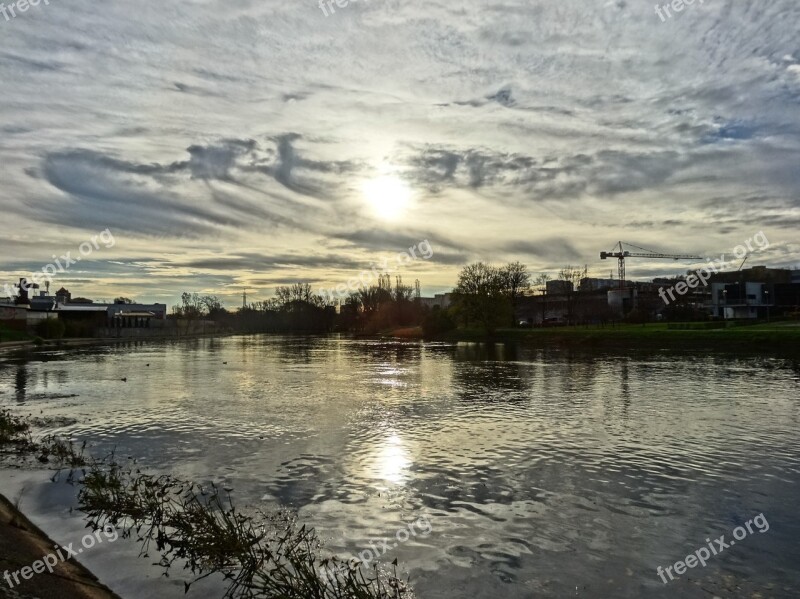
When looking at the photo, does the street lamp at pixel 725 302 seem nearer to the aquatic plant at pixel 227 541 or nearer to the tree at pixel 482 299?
the tree at pixel 482 299

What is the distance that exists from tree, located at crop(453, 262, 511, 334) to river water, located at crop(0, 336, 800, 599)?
60.0m

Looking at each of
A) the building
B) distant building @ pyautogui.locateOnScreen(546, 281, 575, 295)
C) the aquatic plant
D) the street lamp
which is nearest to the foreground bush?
the aquatic plant

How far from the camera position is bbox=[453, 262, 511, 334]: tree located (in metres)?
90.8

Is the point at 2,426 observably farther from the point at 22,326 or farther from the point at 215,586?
the point at 22,326

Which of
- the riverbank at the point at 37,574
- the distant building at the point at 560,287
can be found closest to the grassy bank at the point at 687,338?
the distant building at the point at 560,287

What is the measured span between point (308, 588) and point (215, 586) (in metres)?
1.71

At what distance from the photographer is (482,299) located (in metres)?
90.9

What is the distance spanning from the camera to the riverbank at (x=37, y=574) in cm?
728

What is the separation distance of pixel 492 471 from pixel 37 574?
30.3 ft

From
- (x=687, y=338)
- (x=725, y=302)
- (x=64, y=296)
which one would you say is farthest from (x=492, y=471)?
(x=64, y=296)

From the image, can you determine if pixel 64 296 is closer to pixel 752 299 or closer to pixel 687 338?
pixel 687 338

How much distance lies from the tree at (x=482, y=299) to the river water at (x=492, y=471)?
60.0 meters

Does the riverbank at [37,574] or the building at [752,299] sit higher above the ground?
the building at [752,299]

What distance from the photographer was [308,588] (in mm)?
7344
